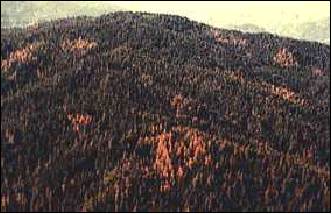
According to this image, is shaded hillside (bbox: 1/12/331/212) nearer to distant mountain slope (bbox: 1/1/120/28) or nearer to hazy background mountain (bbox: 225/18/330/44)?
distant mountain slope (bbox: 1/1/120/28)

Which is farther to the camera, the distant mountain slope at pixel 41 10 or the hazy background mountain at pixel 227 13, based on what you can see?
the hazy background mountain at pixel 227 13

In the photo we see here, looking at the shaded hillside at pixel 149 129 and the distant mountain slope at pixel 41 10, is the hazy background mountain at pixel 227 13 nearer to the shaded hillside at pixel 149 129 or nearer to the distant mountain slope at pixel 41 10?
the distant mountain slope at pixel 41 10

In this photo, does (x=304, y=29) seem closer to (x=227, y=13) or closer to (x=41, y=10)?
(x=227, y=13)

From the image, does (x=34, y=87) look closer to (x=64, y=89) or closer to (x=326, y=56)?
(x=64, y=89)

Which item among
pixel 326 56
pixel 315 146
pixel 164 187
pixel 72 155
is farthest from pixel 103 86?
pixel 326 56

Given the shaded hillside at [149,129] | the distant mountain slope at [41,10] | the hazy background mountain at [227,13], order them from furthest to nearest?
the hazy background mountain at [227,13], the distant mountain slope at [41,10], the shaded hillside at [149,129]

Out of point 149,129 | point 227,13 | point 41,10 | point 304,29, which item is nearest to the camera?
point 149,129

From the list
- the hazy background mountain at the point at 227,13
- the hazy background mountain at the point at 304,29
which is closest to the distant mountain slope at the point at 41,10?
the hazy background mountain at the point at 227,13

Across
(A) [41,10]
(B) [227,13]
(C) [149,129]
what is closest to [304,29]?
(B) [227,13]
